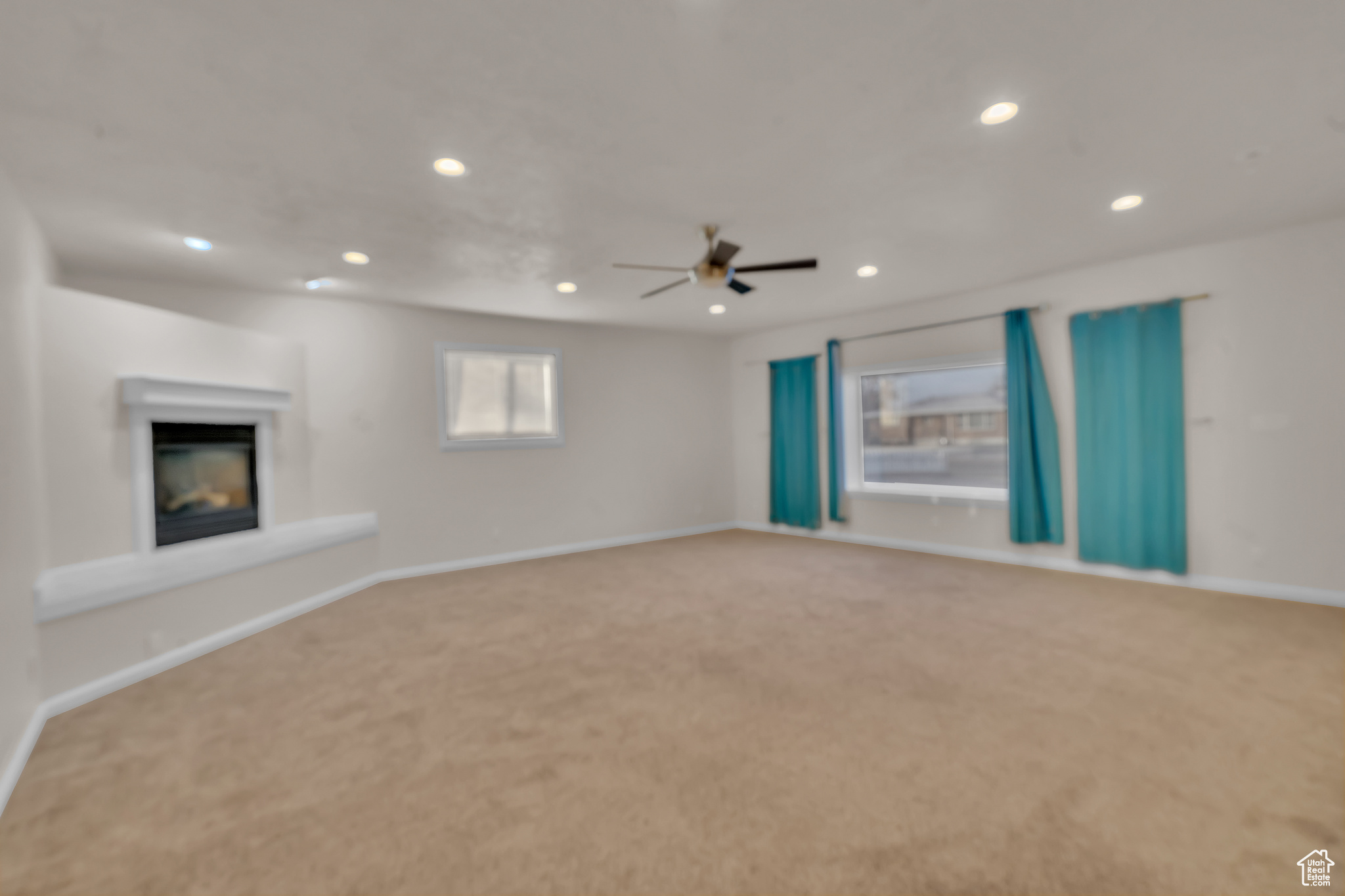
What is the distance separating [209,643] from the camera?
3.35m

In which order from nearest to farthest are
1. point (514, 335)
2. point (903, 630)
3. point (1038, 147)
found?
point (1038, 147)
point (903, 630)
point (514, 335)

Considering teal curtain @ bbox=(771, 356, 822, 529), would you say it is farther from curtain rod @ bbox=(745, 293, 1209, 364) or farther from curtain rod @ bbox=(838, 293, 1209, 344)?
curtain rod @ bbox=(838, 293, 1209, 344)

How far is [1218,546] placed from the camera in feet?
13.0

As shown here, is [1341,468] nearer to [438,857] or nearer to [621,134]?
[621,134]

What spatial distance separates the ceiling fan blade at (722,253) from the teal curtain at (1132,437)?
3177 mm

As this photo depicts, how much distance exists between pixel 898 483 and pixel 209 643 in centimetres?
595

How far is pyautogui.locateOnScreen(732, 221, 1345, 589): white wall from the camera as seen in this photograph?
11.7ft

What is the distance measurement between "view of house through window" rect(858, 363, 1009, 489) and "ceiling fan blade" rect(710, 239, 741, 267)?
10.6ft

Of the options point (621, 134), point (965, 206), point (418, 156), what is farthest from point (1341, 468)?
point (418, 156)

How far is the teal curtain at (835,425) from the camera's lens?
6.11 m

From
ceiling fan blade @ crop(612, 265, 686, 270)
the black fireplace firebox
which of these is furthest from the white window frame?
the black fireplace firebox

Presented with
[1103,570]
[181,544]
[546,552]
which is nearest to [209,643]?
[181,544]

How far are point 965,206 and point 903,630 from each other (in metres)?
2.52

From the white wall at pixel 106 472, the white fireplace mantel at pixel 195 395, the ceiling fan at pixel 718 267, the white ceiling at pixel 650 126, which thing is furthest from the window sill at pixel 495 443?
the ceiling fan at pixel 718 267
